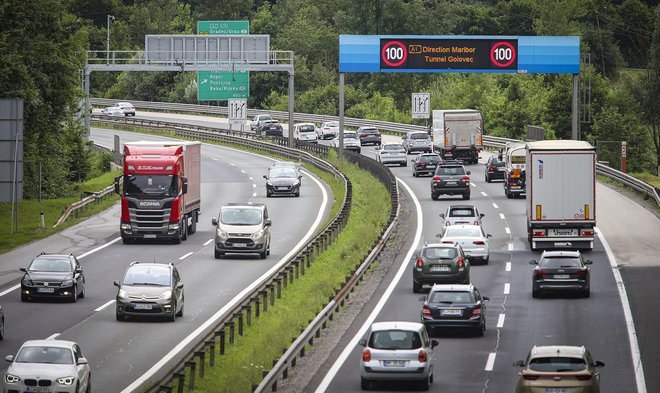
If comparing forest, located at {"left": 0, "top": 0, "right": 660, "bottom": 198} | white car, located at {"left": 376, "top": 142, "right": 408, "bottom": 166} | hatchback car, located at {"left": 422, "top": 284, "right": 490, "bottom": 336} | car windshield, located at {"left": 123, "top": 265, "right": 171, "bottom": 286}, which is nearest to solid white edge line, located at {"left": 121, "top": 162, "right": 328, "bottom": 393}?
car windshield, located at {"left": 123, "top": 265, "right": 171, "bottom": 286}

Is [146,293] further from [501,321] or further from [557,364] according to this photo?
[557,364]

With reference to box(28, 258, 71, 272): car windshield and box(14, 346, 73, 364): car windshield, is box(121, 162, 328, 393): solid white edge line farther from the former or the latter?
box(28, 258, 71, 272): car windshield

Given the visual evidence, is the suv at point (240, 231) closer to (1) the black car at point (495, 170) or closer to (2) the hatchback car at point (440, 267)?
(2) the hatchback car at point (440, 267)

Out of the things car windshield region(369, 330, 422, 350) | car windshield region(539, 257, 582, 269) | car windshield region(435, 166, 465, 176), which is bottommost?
car windshield region(369, 330, 422, 350)

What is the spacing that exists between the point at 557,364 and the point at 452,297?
879cm

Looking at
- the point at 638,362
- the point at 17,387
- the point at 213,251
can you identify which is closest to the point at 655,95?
the point at 213,251

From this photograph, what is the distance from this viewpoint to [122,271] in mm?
44406

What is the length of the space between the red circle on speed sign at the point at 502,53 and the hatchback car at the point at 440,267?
121 feet

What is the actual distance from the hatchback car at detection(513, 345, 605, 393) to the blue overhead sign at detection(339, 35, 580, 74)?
5264cm

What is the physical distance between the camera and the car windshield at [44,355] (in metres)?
24.4

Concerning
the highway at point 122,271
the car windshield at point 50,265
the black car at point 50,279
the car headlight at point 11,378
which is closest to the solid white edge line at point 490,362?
the highway at point 122,271

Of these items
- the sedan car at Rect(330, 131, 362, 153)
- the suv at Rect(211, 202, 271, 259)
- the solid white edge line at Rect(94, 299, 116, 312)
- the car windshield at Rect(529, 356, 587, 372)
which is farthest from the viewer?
the sedan car at Rect(330, 131, 362, 153)

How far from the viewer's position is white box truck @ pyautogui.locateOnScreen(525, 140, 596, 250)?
153 ft

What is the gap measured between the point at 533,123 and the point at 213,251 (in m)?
71.0
